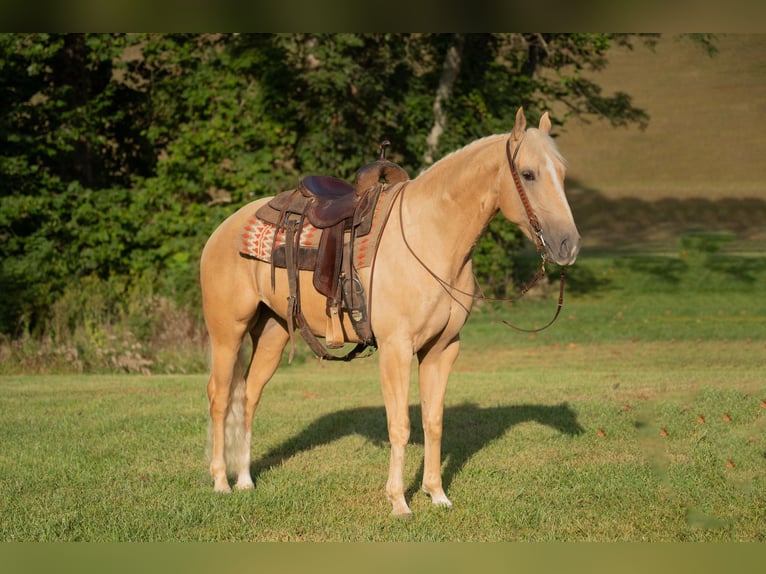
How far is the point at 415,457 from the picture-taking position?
7562 mm

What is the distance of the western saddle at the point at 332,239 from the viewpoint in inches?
243

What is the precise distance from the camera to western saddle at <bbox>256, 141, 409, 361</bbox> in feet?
20.3

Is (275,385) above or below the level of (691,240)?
above

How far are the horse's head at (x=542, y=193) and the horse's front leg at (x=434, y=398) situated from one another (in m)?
1.17

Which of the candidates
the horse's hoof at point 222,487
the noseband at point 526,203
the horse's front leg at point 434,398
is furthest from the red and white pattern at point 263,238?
the horse's hoof at point 222,487

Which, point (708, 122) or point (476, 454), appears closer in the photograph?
point (476, 454)

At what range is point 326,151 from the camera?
16328 millimetres

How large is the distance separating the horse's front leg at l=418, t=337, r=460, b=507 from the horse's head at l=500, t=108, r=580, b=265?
1.17 meters

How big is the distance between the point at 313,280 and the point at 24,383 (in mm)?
6755

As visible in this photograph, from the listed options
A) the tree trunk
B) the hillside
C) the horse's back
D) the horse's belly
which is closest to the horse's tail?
the horse's back

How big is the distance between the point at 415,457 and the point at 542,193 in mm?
3062

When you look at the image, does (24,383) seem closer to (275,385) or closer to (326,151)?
(275,385)

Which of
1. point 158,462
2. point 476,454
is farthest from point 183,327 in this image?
point 476,454
